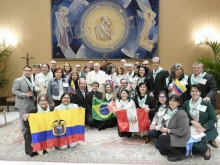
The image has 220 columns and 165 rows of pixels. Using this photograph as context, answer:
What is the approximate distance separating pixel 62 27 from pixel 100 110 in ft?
12.0

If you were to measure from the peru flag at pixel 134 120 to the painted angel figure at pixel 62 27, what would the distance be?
13.1 ft

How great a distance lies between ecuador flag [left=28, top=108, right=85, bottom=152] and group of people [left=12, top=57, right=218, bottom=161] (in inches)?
5.1

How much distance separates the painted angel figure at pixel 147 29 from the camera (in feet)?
22.7

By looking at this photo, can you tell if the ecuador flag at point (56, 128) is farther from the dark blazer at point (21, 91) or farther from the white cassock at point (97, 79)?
the white cassock at point (97, 79)

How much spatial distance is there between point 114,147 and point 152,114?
92 centimetres

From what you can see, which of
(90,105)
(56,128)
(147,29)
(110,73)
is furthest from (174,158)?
(147,29)

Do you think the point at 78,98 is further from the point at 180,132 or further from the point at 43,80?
the point at 180,132

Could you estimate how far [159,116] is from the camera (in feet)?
12.4

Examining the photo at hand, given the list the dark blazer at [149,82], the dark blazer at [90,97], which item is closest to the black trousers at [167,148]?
the dark blazer at [149,82]

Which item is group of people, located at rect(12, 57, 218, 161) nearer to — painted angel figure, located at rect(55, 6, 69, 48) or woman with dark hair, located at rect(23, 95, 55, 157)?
woman with dark hair, located at rect(23, 95, 55, 157)

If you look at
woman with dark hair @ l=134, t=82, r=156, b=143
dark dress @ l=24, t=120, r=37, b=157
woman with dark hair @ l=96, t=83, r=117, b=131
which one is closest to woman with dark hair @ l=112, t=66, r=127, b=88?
woman with dark hair @ l=96, t=83, r=117, b=131

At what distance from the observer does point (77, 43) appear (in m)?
7.29

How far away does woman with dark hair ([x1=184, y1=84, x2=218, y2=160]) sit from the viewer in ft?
11.2

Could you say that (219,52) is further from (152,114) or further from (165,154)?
(165,154)
